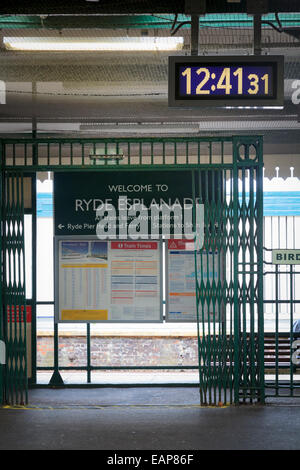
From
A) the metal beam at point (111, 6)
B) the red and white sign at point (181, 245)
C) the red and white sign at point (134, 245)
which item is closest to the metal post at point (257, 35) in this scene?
the metal beam at point (111, 6)

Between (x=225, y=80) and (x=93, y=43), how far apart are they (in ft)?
6.02

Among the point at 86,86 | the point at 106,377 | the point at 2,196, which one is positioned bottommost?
the point at 106,377

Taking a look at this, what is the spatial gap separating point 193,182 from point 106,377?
2.96 metres

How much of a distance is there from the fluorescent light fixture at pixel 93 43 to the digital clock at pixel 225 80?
49.1 inches

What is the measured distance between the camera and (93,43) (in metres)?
6.12

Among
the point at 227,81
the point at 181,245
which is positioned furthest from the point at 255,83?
the point at 181,245

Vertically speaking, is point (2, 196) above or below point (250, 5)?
below

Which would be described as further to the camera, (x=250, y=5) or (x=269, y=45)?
(x=269, y=45)

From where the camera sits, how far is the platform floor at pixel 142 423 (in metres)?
5.16

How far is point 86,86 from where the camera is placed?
7281 mm

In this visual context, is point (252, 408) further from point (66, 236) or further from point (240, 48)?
point (240, 48)

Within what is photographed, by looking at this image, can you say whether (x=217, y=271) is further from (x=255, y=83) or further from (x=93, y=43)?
(x=93, y=43)

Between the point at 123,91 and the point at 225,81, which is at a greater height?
the point at 123,91

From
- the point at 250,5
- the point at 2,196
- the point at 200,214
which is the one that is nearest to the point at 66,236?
the point at 2,196
